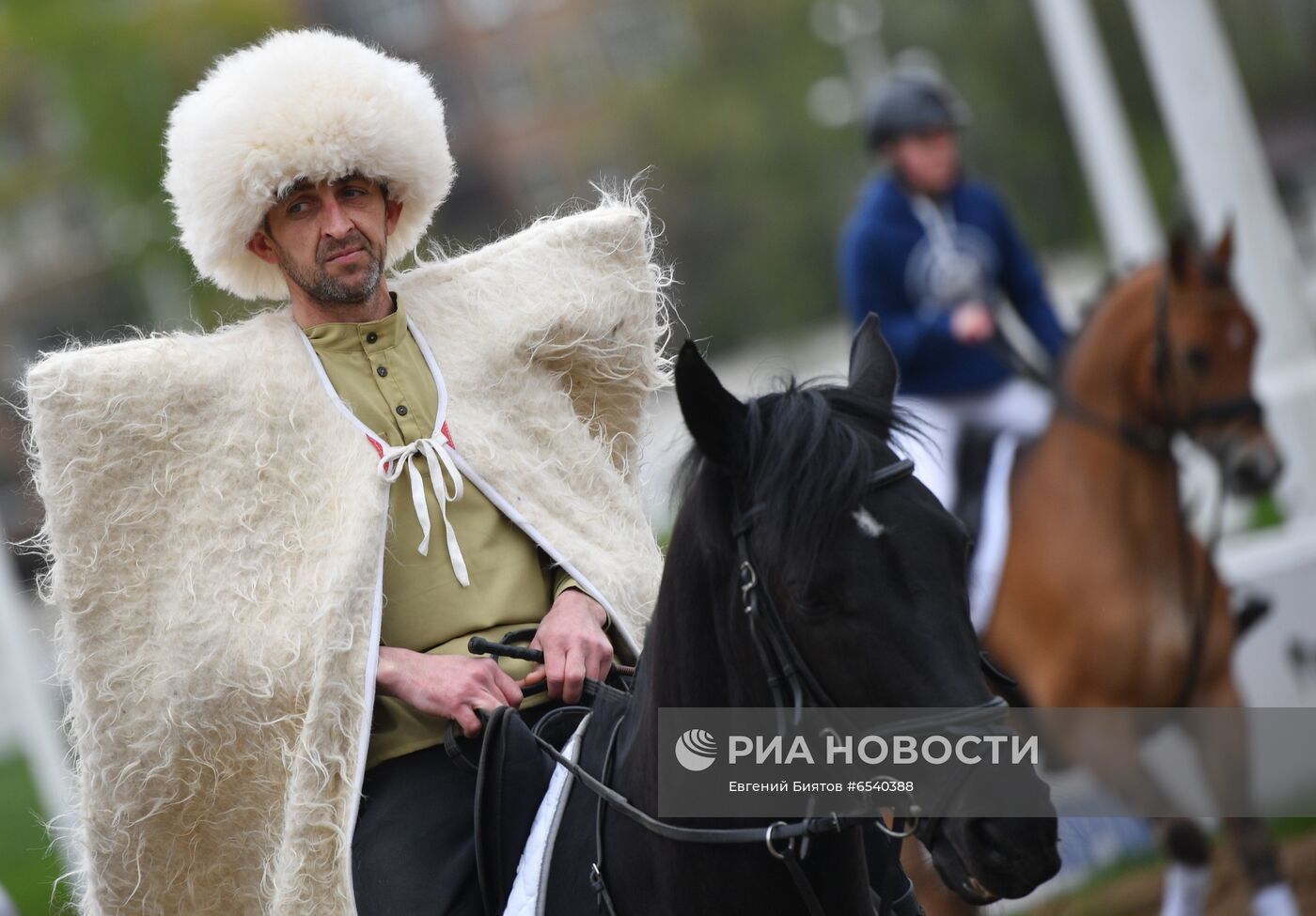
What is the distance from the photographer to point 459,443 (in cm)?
330

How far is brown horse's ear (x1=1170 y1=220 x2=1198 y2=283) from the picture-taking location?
20.1 ft

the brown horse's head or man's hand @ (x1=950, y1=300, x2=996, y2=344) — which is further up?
man's hand @ (x1=950, y1=300, x2=996, y2=344)

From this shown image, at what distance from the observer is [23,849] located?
524 inches

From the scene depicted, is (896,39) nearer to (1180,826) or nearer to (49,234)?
(49,234)

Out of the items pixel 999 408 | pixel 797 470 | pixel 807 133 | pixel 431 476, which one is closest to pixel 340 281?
pixel 431 476

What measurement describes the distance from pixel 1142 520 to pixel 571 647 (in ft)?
11.7

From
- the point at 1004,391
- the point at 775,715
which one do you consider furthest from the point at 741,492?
the point at 1004,391

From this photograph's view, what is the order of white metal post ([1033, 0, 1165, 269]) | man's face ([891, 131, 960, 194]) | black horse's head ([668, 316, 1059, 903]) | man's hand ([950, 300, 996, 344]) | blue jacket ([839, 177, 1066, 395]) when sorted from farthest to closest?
white metal post ([1033, 0, 1165, 269]) < man's face ([891, 131, 960, 194]) < blue jacket ([839, 177, 1066, 395]) < man's hand ([950, 300, 996, 344]) < black horse's head ([668, 316, 1059, 903])

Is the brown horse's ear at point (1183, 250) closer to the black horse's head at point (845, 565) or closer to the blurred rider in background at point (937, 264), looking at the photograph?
the blurred rider in background at point (937, 264)

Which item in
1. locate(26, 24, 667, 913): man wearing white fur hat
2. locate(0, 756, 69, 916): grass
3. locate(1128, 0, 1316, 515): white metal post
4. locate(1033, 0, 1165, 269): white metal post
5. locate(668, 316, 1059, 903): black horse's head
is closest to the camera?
locate(668, 316, 1059, 903): black horse's head

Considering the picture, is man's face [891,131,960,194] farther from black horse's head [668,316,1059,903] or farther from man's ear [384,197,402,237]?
black horse's head [668,316,1059,903]

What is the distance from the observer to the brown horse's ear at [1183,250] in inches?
241

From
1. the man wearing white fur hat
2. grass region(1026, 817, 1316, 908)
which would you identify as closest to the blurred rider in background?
grass region(1026, 817, 1316, 908)

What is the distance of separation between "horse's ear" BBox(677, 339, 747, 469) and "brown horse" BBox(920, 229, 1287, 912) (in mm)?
3847
